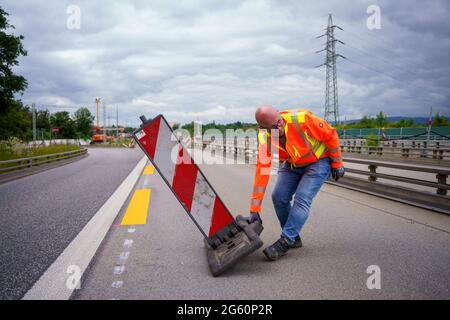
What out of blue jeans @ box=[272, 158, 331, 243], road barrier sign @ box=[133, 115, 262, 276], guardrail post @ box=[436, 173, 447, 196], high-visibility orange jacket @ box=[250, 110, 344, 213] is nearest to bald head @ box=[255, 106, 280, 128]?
high-visibility orange jacket @ box=[250, 110, 344, 213]

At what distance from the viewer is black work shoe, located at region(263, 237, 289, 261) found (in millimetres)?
4035

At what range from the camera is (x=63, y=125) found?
113812 mm

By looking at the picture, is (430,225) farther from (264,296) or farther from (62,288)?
(62,288)

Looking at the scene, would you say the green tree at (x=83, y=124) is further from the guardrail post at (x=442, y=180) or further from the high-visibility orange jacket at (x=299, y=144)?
the high-visibility orange jacket at (x=299, y=144)

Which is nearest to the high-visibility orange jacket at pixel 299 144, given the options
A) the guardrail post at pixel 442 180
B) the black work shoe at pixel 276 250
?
the black work shoe at pixel 276 250

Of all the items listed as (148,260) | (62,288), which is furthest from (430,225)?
(62,288)

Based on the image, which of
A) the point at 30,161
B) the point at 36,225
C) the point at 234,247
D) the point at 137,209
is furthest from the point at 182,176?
the point at 30,161

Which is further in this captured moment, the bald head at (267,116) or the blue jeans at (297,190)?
the blue jeans at (297,190)

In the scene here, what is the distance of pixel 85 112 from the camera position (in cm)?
14388

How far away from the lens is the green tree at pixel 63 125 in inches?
4481

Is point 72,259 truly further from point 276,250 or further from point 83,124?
point 83,124

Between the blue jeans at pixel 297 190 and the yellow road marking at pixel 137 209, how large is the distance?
105 inches

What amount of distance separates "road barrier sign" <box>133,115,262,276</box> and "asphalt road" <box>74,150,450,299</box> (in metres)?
0.30
